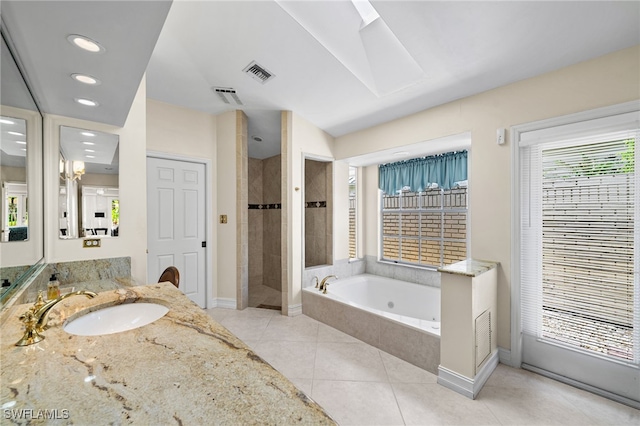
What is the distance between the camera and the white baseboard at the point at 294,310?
340 cm

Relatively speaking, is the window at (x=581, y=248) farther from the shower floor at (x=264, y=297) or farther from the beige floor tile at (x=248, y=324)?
the shower floor at (x=264, y=297)

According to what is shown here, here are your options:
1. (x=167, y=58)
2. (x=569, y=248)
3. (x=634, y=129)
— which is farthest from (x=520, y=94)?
(x=167, y=58)

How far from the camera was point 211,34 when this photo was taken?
2275 millimetres

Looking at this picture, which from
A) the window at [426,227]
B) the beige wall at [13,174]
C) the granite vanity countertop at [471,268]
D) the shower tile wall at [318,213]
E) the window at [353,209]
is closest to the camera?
the beige wall at [13,174]

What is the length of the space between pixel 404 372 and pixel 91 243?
2.71 meters

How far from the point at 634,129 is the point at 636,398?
1845mm

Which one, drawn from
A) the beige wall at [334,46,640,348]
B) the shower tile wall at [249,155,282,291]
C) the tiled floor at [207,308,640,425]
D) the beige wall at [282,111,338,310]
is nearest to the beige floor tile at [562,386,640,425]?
the tiled floor at [207,308,640,425]

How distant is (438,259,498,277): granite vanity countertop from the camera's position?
1974 mm

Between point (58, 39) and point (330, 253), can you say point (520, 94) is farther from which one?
point (58, 39)

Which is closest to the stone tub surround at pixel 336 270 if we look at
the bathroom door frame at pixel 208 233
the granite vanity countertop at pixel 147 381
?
the bathroom door frame at pixel 208 233

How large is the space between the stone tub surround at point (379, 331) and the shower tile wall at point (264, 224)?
1.68m

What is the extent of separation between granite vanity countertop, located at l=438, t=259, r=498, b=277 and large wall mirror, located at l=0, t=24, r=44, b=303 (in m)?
2.48

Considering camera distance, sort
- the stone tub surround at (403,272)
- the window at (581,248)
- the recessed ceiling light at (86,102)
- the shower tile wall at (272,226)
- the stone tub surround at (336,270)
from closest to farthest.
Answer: the recessed ceiling light at (86,102) < the window at (581,248) < the stone tub surround at (403,272) < the stone tub surround at (336,270) < the shower tile wall at (272,226)

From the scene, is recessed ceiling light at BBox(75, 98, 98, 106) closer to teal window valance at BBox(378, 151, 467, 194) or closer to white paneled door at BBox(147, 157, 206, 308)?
white paneled door at BBox(147, 157, 206, 308)
